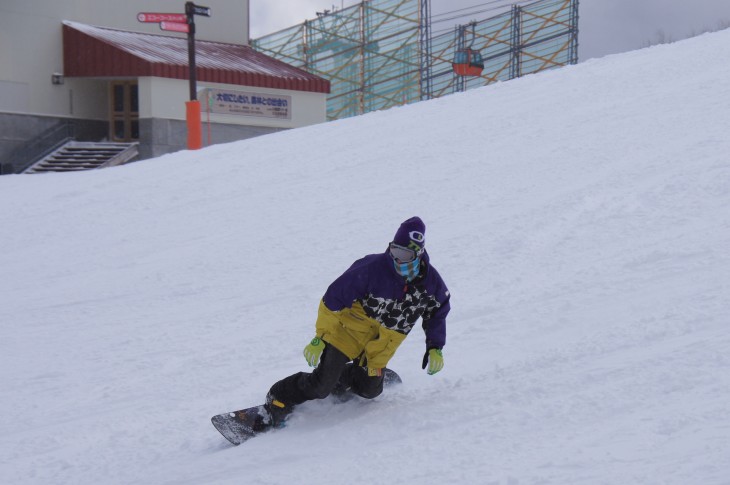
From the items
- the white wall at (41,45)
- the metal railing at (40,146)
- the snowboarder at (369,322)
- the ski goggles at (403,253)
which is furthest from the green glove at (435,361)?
the white wall at (41,45)

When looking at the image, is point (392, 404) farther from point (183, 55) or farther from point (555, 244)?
point (183, 55)

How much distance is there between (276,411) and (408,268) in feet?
3.66

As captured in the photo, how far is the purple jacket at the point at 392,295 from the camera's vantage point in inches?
191

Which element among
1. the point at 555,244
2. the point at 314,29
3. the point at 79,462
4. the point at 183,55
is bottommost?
the point at 79,462

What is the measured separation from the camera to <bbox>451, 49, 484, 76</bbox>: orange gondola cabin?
29156 mm

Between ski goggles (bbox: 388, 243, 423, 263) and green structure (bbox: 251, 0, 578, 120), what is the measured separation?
27542 mm

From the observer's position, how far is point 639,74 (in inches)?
545

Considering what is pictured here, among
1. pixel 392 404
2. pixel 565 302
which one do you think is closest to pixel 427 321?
pixel 392 404

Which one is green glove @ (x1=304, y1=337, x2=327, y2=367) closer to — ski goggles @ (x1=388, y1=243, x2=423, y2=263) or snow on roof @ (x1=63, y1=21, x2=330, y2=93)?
ski goggles @ (x1=388, y1=243, x2=423, y2=263)

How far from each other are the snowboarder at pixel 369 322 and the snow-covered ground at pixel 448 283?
232 millimetres

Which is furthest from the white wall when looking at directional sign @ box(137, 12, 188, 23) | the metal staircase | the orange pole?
the orange pole

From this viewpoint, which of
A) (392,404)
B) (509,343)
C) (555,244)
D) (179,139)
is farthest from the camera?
(179,139)

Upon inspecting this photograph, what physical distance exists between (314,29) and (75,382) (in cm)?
2904

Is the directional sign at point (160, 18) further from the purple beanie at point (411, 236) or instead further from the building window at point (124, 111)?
the purple beanie at point (411, 236)
